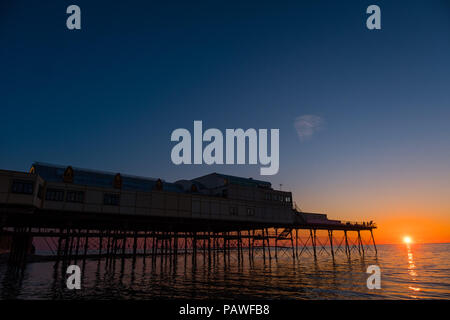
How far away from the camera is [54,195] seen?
3700cm

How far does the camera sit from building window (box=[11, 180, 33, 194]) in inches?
1224

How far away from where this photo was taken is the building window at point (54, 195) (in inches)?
1442

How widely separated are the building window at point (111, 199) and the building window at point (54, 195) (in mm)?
5386

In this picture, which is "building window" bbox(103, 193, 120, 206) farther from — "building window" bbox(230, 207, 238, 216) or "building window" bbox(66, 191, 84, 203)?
"building window" bbox(230, 207, 238, 216)

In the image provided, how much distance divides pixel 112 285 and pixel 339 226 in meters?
63.1

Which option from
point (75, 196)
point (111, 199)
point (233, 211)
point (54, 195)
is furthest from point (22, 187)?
point (233, 211)

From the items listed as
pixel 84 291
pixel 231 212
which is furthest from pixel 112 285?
pixel 231 212

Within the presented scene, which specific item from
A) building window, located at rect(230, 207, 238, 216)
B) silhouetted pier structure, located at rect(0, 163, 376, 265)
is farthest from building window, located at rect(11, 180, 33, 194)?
building window, located at rect(230, 207, 238, 216)

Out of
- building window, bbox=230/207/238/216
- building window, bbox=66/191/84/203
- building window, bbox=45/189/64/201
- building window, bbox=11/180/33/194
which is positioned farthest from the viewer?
building window, bbox=230/207/238/216

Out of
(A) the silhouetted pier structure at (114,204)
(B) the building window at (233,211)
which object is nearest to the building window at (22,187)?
(A) the silhouetted pier structure at (114,204)

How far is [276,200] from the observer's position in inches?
2495

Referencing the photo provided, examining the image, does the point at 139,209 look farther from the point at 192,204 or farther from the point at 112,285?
the point at 112,285

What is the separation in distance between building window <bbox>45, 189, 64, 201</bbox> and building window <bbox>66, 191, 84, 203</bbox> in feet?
2.63

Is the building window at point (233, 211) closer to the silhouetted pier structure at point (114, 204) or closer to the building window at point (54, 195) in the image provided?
the silhouetted pier structure at point (114, 204)
